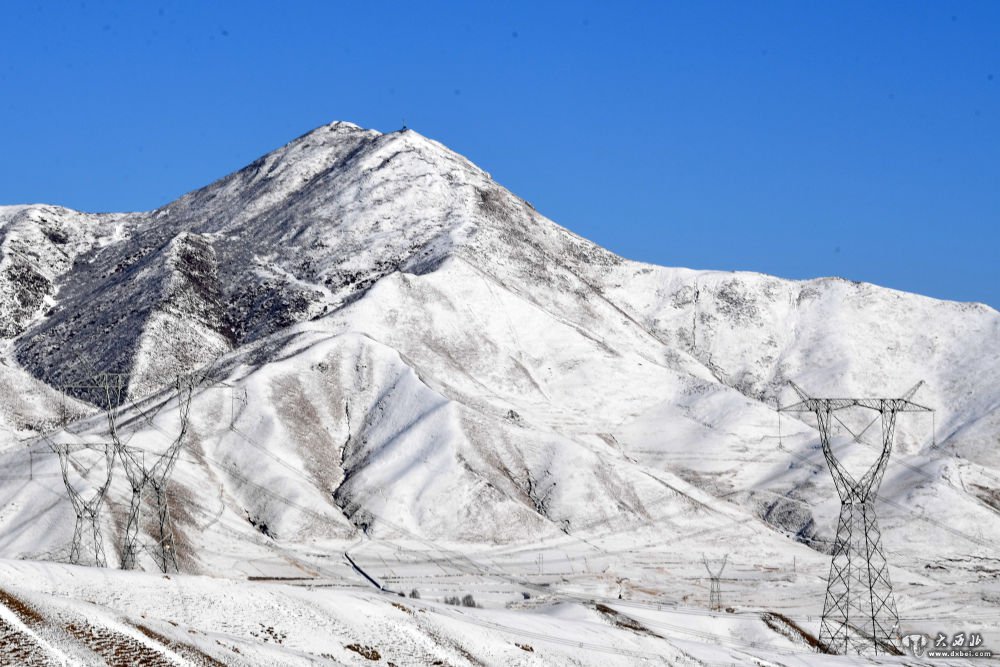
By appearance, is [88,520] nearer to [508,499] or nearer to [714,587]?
[508,499]

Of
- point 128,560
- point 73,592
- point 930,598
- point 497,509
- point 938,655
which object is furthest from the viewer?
point 497,509

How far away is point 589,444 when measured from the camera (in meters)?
171

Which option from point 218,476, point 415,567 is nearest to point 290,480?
point 218,476

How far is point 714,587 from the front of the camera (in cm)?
13138

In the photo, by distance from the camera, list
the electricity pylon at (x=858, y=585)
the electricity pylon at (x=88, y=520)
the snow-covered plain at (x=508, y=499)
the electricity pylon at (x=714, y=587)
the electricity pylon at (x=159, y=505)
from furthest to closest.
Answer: the electricity pylon at (x=714, y=587) → the electricity pylon at (x=88, y=520) → the snow-covered plain at (x=508, y=499) → the electricity pylon at (x=159, y=505) → the electricity pylon at (x=858, y=585)

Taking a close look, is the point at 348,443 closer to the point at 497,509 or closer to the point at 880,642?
the point at 497,509

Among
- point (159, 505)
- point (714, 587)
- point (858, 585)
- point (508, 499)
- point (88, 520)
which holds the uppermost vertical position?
point (508, 499)

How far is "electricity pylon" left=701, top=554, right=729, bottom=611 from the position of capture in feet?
403

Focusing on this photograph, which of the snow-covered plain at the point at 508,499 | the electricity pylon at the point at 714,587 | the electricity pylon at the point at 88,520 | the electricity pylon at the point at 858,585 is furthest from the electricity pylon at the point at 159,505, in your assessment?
the electricity pylon at the point at 714,587

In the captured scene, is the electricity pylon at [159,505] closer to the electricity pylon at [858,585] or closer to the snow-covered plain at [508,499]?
the snow-covered plain at [508,499]

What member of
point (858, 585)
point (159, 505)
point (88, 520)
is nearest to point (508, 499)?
point (858, 585)

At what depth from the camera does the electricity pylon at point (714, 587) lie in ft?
403

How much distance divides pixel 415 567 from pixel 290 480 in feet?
76.2

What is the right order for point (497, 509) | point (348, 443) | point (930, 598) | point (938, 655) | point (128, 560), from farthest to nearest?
1. point (348, 443)
2. point (497, 509)
3. point (930, 598)
4. point (128, 560)
5. point (938, 655)
